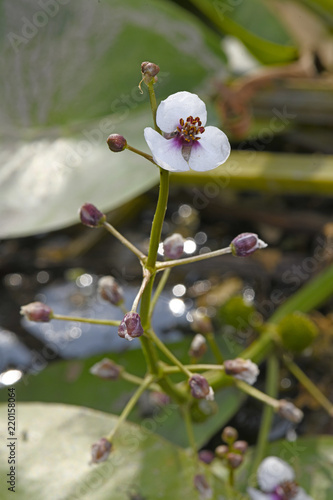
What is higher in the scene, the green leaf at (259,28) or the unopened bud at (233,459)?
the green leaf at (259,28)

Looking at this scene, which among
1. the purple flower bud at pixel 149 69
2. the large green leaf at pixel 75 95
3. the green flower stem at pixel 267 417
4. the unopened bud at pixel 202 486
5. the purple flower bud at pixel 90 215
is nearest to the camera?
the purple flower bud at pixel 149 69

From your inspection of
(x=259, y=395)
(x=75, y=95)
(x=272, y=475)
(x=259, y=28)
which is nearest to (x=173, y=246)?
(x=259, y=395)

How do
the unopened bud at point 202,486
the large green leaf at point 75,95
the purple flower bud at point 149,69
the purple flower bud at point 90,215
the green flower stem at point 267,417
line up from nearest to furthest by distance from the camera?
the purple flower bud at point 149,69, the purple flower bud at point 90,215, the unopened bud at point 202,486, the green flower stem at point 267,417, the large green leaf at point 75,95

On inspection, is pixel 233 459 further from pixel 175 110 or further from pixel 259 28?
pixel 259 28

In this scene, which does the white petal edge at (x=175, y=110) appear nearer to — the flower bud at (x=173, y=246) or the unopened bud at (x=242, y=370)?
the flower bud at (x=173, y=246)

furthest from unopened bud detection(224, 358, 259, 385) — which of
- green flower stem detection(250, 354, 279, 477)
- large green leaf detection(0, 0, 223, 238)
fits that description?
large green leaf detection(0, 0, 223, 238)

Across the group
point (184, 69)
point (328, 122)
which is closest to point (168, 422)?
point (184, 69)

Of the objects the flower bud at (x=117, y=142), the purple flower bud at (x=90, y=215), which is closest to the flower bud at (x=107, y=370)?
the purple flower bud at (x=90, y=215)

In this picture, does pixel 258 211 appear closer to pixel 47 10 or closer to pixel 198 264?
pixel 198 264
